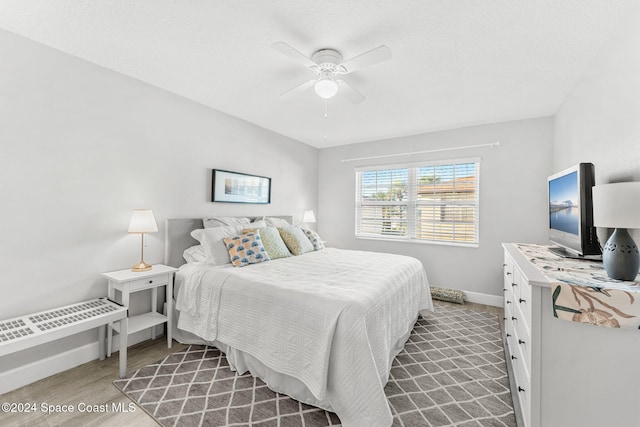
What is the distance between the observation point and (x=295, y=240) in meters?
3.38

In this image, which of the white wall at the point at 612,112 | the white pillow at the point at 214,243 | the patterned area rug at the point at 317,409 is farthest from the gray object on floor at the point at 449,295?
the white pillow at the point at 214,243

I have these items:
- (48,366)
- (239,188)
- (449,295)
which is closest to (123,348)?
(48,366)

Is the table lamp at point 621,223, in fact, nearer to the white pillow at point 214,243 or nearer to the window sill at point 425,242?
the window sill at point 425,242

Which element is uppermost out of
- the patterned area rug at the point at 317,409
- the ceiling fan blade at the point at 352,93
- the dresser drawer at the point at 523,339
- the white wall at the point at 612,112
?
the ceiling fan blade at the point at 352,93

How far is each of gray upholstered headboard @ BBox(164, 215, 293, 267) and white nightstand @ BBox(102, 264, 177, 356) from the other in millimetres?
216

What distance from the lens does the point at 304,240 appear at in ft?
11.5

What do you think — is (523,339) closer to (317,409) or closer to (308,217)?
(317,409)

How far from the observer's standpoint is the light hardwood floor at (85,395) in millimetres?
1624

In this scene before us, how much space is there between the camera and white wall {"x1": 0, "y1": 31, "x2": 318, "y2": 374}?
1.96 m

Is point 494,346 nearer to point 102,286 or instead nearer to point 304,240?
point 304,240

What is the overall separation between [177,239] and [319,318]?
1978 millimetres

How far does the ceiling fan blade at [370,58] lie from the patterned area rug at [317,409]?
7.64ft

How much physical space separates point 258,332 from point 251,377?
1.36ft

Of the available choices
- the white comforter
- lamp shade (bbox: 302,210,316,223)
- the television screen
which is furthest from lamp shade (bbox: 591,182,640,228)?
lamp shade (bbox: 302,210,316,223)
